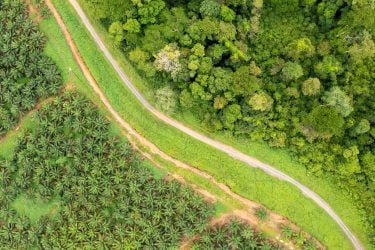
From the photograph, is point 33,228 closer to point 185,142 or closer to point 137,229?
point 137,229

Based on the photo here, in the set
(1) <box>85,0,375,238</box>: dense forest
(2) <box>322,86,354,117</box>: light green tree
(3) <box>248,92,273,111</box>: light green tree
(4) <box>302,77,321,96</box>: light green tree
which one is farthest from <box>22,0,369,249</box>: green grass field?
(2) <box>322,86,354,117</box>: light green tree

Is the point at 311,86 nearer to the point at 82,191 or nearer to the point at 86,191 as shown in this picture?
the point at 86,191

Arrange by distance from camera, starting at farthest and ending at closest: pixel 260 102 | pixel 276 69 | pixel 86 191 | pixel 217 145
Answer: pixel 217 145, pixel 86 191, pixel 276 69, pixel 260 102

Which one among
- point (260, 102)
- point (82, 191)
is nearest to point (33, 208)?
point (82, 191)

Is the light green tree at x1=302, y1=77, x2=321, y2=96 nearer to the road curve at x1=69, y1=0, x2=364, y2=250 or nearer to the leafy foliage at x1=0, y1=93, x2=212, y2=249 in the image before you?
the road curve at x1=69, y1=0, x2=364, y2=250

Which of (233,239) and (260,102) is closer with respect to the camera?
(260,102)
